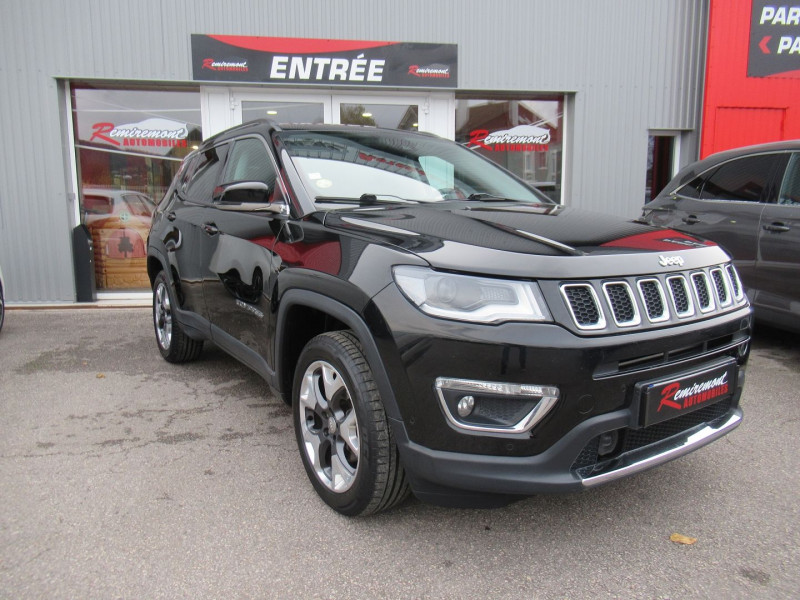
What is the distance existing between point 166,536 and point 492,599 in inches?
51.6

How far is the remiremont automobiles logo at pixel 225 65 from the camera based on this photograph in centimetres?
756

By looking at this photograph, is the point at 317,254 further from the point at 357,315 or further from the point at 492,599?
the point at 492,599

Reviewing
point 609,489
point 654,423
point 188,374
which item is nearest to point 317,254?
point 654,423

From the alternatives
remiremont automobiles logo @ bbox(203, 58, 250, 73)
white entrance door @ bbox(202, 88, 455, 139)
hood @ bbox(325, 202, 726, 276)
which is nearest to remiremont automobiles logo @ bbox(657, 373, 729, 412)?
hood @ bbox(325, 202, 726, 276)

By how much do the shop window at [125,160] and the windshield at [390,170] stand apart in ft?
17.7

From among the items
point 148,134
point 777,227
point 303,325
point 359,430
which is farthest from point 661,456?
Answer: point 148,134

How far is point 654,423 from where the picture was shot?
2.09 meters

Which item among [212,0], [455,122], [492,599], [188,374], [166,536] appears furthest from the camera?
[455,122]

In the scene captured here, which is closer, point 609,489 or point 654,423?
point 654,423

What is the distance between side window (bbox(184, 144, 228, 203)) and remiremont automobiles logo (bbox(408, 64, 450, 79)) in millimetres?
4251

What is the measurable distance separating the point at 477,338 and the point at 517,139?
24.0 ft

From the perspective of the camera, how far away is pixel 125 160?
26.3 ft

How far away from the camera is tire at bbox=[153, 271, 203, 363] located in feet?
15.2

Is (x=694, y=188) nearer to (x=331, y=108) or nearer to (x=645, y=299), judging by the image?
(x=645, y=299)
